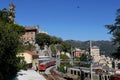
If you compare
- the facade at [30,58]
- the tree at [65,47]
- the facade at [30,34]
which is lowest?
the facade at [30,58]

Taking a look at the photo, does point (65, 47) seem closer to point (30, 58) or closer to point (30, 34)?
point (30, 34)

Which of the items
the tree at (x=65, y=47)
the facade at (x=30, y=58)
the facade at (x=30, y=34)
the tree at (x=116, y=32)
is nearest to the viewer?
the tree at (x=116, y=32)


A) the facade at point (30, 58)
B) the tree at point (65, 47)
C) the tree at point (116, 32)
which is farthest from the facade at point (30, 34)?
the tree at point (116, 32)

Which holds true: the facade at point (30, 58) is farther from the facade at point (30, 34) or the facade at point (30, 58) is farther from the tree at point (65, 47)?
the tree at point (65, 47)

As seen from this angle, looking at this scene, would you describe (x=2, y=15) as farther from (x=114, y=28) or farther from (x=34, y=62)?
(x=34, y=62)

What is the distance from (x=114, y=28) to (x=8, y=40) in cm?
→ 1387

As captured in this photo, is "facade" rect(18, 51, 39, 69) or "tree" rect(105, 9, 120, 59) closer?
"tree" rect(105, 9, 120, 59)

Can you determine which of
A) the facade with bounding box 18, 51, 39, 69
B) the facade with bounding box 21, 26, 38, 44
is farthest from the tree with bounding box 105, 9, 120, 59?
the facade with bounding box 21, 26, 38, 44

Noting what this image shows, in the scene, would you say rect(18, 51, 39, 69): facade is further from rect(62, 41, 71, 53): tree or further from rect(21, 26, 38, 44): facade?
rect(62, 41, 71, 53): tree

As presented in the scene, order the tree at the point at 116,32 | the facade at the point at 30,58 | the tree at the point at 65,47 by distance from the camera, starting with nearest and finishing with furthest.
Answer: the tree at the point at 116,32 → the facade at the point at 30,58 → the tree at the point at 65,47

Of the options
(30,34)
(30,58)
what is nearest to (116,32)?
(30,58)

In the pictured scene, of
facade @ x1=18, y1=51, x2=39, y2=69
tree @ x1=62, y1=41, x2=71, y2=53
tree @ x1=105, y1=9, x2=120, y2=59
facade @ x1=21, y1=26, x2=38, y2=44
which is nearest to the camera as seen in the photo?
tree @ x1=105, y1=9, x2=120, y2=59

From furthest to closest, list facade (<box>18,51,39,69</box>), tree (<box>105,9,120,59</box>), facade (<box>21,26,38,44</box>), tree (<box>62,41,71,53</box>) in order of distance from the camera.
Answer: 1. tree (<box>62,41,71,53</box>)
2. facade (<box>21,26,38,44</box>)
3. facade (<box>18,51,39,69</box>)
4. tree (<box>105,9,120,59</box>)

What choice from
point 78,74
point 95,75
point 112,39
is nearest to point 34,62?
point 78,74
